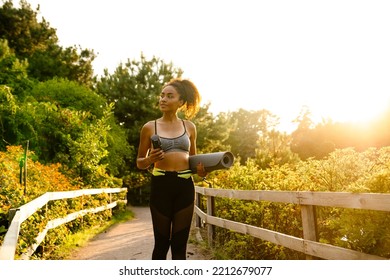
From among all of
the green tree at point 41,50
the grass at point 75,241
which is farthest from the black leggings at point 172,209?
the green tree at point 41,50

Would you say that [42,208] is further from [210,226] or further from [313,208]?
[313,208]

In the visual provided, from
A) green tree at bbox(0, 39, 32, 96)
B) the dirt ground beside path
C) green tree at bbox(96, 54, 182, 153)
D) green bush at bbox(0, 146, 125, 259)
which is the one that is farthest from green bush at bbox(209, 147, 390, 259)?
green tree at bbox(96, 54, 182, 153)

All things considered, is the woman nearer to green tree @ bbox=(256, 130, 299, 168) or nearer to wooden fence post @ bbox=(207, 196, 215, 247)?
wooden fence post @ bbox=(207, 196, 215, 247)

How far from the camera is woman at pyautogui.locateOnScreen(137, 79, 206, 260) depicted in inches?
107

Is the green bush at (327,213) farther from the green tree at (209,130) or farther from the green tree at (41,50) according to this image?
the green tree at (209,130)

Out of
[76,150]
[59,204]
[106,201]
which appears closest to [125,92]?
[76,150]

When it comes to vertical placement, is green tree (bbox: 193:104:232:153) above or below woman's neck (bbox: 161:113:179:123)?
above

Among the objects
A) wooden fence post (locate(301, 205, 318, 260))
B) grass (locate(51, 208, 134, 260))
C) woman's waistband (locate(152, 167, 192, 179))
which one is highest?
woman's waistband (locate(152, 167, 192, 179))

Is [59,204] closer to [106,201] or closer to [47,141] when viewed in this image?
[106,201]

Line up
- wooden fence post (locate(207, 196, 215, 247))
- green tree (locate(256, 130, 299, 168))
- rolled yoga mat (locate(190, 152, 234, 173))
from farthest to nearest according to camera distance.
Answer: green tree (locate(256, 130, 299, 168)), wooden fence post (locate(207, 196, 215, 247)), rolled yoga mat (locate(190, 152, 234, 173))

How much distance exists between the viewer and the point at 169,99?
285 cm

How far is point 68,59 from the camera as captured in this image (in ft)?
70.6

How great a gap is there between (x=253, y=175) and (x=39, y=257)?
130 inches

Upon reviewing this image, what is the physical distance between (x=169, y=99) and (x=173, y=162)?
0.46 meters
